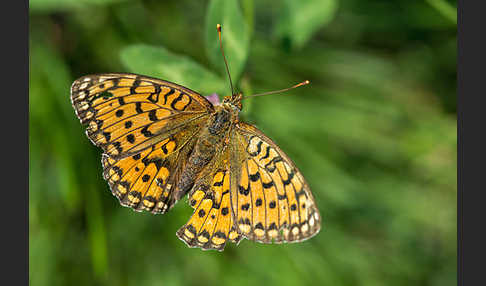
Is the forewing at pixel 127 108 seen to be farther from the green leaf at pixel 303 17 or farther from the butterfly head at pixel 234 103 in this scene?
the green leaf at pixel 303 17

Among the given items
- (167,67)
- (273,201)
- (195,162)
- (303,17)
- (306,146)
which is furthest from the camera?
(306,146)

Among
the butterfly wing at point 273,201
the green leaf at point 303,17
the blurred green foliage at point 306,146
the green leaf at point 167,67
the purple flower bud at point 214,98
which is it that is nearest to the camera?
the butterfly wing at point 273,201

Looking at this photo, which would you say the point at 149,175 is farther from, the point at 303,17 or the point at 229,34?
the point at 303,17

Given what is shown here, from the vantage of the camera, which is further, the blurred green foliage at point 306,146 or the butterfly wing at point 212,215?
the blurred green foliage at point 306,146

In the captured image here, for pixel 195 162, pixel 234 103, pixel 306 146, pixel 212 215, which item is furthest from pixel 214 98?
pixel 306 146

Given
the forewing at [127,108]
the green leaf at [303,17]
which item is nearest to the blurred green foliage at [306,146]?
the green leaf at [303,17]

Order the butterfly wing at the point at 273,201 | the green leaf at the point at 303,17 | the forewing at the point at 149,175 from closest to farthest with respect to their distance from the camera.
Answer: the butterfly wing at the point at 273,201 → the forewing at the point at 149,175 → the green leaf at the point at 303,17

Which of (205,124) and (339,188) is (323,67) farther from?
(205,124)

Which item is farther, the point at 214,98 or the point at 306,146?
the point at 306,146
